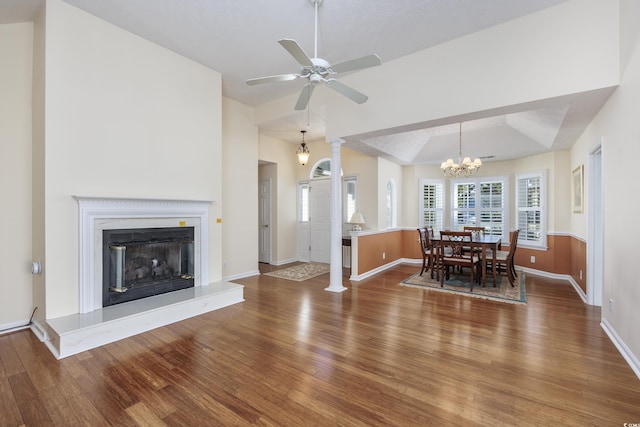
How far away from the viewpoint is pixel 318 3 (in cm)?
283

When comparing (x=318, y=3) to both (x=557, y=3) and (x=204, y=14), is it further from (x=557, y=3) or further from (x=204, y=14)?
(x=557, y=3)

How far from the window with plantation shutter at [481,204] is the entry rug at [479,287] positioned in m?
1.43

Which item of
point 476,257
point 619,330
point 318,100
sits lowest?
point 619,330

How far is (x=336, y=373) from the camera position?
2264mm

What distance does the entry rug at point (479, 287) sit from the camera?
428 cm

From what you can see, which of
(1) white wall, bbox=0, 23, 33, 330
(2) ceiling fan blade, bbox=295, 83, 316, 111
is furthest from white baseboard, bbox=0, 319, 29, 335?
(2) ceiling fan blade, bbox=295, 83, 316, 111

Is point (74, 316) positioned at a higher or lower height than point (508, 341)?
higher

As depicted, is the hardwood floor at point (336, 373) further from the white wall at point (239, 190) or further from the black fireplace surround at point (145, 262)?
the white wall at point (239, 190)

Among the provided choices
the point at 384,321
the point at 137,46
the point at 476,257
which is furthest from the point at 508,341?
the point at 137,46

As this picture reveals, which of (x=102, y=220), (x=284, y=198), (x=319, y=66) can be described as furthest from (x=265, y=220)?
(x=319, y=66)

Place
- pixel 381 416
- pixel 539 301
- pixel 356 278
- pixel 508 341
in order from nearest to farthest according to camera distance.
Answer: pixel 381 416
pixel 508 341
pixel 539 301
pixel 356 278

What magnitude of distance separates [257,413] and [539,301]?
4.25 m

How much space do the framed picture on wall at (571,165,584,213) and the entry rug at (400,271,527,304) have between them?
1568mm

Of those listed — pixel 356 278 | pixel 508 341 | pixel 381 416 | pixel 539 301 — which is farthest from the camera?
pixel 356 278
